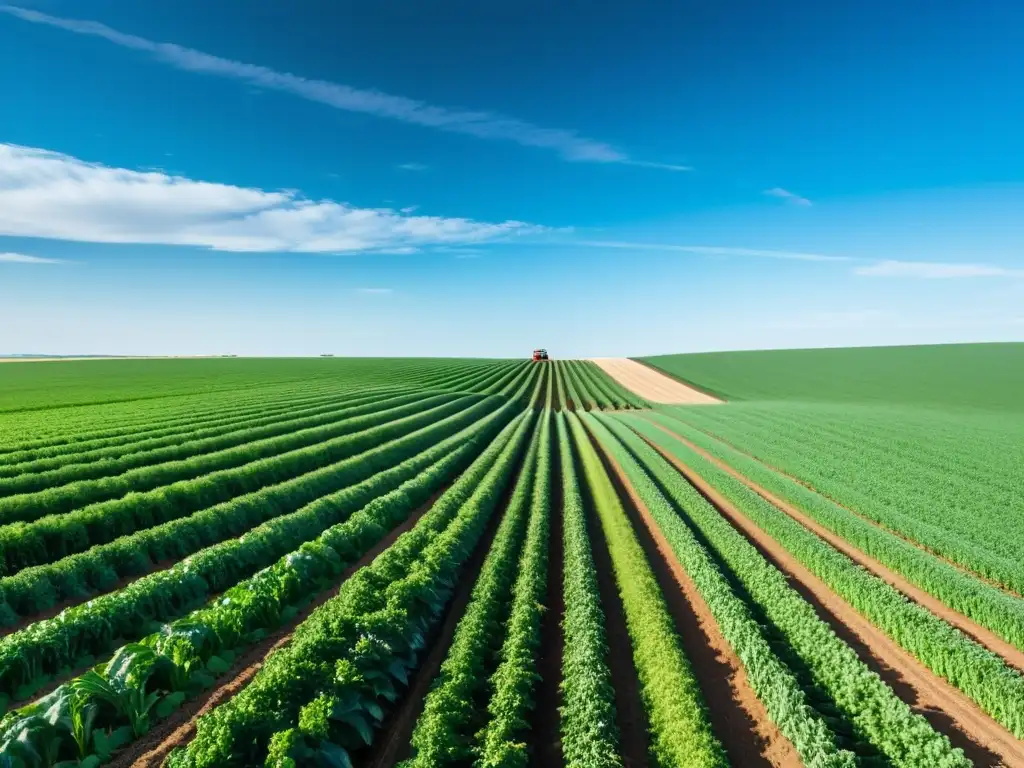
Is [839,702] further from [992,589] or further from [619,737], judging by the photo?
[992,589]

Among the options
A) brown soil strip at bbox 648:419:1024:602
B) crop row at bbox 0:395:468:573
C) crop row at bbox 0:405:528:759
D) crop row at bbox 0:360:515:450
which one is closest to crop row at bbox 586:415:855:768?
brown soil strip at bbox 648:419:1024:602

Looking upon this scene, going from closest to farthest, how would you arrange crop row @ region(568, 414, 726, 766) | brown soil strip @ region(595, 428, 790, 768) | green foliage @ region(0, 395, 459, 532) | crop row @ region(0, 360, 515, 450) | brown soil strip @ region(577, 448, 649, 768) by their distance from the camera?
crop row @ region(568, 414, 726, 766) < brown soil strip @ region(577, 448, 649, 768) < brown soil strip @ region(595, 428, 790, 768) < green foliage @ region(0, 395, 459, 532) < crop row @ region(0, 360, 515, 450)

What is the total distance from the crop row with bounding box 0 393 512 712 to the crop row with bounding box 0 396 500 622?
1569 millimetres

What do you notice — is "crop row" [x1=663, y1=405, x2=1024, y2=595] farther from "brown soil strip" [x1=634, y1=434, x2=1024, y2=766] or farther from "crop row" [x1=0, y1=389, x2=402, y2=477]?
"crop row" [x1=0, y1=389, x2=402, y2=477]

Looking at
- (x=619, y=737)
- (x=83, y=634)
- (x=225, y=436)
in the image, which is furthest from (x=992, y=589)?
(x=225, y=436)

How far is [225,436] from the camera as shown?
25609 mm

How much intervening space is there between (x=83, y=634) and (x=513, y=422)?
34.7m

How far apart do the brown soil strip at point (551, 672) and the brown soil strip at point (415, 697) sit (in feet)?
6.86

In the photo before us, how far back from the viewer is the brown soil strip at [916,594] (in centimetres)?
1175

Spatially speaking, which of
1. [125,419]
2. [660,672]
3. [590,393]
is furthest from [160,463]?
[590,393]

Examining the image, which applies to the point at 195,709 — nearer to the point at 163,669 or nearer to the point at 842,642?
the point at 163,669

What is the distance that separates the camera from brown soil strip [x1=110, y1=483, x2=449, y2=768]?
8.17 meters

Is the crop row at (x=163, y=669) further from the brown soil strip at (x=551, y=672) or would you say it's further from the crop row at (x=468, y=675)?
the brown soil strip at (x=551, y=672)

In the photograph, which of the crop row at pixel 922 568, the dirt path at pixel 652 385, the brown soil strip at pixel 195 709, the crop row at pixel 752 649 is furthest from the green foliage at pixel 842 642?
the dirt path at pixel 652 385
